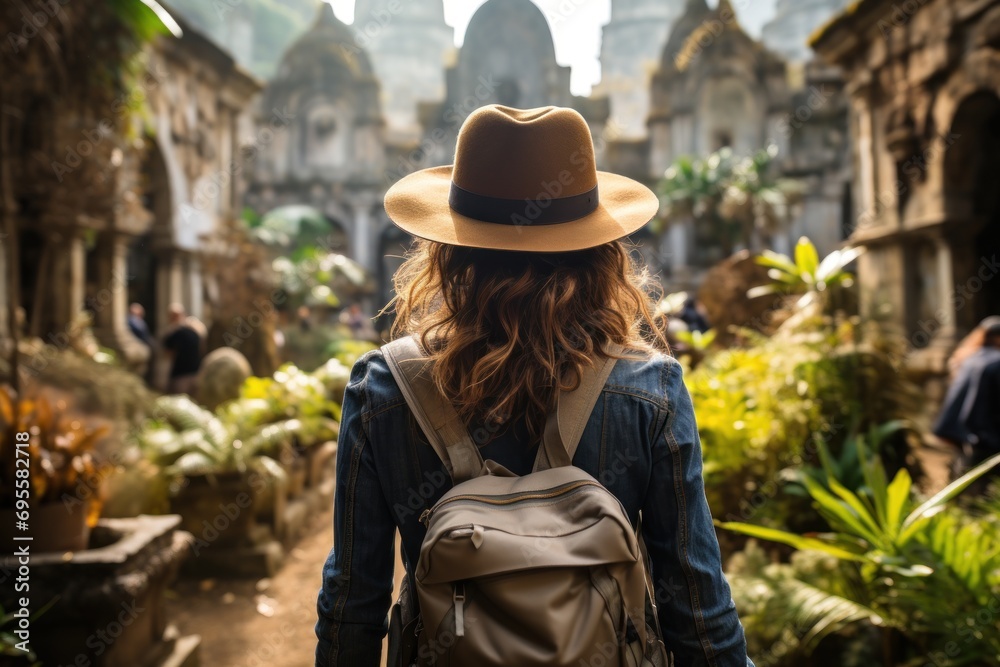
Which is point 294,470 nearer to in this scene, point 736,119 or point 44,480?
point 44,480

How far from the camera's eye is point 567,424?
55.3 inches

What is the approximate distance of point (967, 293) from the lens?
31.1ft

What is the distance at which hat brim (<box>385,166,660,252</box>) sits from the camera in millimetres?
1495

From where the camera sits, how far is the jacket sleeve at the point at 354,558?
4.97 feet

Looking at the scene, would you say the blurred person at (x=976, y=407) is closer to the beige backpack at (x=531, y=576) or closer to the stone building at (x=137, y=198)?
the beige backpack at (x=531, y=576)

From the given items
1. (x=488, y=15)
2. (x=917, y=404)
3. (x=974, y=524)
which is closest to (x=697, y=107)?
(x=488, y=15)

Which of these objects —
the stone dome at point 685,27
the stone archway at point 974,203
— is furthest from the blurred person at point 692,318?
the stone dome at point 685,27

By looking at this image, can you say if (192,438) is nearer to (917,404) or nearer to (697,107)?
(917,404)

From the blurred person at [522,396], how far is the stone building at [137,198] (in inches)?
242

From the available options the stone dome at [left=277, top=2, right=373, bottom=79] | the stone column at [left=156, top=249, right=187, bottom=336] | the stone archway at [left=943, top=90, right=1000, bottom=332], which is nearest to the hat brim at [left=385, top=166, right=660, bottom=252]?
the stone archway at [left=943, top=90, right=1000, bottom=332]

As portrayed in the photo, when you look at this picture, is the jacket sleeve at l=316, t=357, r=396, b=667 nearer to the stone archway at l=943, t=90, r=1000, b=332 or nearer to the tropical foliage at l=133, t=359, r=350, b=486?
the tropical foliage at l=133, t=359, r=350, b=486

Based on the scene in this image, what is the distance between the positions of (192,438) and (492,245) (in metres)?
4.99

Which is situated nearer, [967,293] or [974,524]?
[974,524]

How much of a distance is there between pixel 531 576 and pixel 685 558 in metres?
0.38
